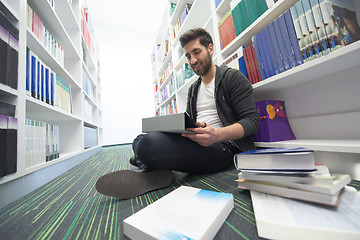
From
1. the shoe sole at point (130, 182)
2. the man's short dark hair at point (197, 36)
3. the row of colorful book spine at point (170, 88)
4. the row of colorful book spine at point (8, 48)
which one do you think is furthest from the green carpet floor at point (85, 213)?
the row of colorful book spine at point (170, 88)

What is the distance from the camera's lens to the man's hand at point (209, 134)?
574 millimetres

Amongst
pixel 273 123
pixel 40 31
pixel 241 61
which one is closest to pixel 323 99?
pixel 273 123

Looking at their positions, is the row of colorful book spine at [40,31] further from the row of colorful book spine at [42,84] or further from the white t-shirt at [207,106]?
the white t-shirt at [207,106]

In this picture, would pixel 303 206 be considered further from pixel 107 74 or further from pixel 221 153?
pixel 107 74

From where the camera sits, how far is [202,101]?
39.6 inches

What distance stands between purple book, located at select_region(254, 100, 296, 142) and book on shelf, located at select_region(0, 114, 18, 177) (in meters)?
Answer: 1.15

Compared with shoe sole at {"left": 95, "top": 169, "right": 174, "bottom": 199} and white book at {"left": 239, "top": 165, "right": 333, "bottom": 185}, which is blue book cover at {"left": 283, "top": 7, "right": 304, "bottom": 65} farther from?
shoe sole at {"left": 95, "top": 169, "right": 174, "bottom": 199}

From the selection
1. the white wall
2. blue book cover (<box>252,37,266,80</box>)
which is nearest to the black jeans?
blue book cover (<box>252,37,266,80</box>)

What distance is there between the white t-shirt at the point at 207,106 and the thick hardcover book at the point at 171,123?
385 millimetres

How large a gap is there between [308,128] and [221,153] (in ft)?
1.67

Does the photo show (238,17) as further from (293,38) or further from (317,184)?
(317,184)

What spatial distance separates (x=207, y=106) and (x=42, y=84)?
3.46 feet

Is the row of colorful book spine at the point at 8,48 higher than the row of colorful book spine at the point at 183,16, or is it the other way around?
the row of colorful book spine at the point at 183,16

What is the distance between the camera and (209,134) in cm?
58
